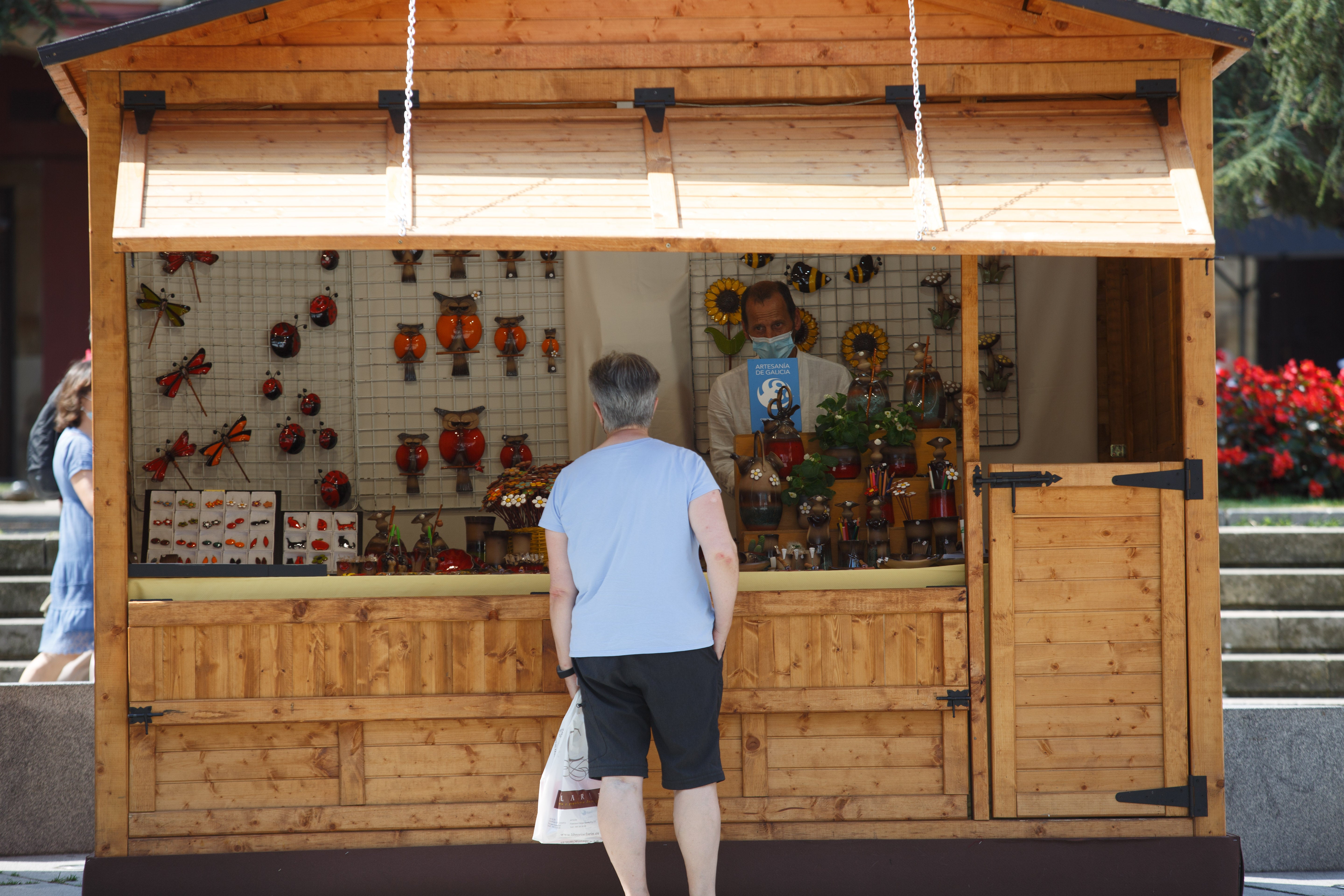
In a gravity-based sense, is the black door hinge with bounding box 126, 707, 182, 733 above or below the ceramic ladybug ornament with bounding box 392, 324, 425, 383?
below

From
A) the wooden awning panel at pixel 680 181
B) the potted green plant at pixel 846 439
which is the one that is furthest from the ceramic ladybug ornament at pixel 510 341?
the wooden awning panel at pixel 680 181

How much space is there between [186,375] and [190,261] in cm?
55

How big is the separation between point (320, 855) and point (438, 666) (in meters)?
0.80

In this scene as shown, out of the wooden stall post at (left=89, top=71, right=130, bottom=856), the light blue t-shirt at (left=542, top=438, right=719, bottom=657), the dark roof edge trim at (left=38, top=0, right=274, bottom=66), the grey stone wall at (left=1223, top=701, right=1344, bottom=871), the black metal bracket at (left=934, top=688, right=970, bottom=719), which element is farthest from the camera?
the grey stone wall at (left=1223, top=701, right=1344, bottom=871)

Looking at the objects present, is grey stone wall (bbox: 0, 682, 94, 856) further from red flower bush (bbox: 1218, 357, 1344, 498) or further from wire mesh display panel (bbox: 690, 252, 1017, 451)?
red flower bush (bbox: 1218, 357, 1344, 498)

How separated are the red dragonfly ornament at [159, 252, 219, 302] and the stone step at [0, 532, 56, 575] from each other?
216 centimetres

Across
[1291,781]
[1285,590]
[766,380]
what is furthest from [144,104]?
[1285,590]

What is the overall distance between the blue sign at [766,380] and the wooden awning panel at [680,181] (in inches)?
60.5

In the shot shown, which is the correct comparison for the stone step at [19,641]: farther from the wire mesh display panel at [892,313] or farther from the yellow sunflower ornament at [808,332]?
the yellow sunflower ornament at [808,332]

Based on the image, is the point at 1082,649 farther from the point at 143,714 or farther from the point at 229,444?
the point at 229,444

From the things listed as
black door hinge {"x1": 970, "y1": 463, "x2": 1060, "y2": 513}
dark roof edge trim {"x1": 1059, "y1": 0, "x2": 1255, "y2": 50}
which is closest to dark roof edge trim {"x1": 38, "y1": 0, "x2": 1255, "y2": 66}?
dark roof edge trim {"x1": 1059, "y1": 0, "x2": 1255, "y2": 50}

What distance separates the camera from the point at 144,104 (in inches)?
161

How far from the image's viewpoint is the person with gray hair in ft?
11.5

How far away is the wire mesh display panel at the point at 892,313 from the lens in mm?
6199
